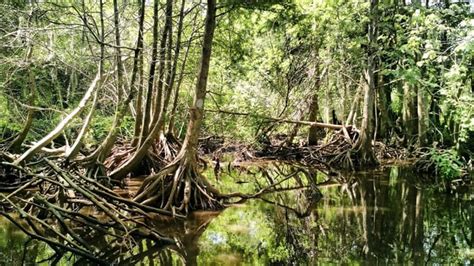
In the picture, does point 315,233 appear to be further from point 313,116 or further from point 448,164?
point 313,116

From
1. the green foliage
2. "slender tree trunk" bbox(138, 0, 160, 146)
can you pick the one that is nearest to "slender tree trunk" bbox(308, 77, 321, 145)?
the green foliage

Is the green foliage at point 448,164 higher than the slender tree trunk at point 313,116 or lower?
lower

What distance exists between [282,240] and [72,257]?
2.61 m

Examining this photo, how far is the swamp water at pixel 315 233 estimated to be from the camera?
579 cm

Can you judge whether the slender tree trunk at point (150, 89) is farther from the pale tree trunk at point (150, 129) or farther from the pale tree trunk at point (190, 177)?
the pale tree trunk at point (190, 177)

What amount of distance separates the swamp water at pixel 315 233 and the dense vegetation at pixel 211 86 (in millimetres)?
614

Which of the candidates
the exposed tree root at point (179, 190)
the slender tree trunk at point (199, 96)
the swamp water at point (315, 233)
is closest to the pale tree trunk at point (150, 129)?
the slender tree trunk at point (199, 96)

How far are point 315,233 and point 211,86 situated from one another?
1164 centimetres

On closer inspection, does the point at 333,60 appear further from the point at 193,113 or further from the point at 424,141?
the point at 193,113

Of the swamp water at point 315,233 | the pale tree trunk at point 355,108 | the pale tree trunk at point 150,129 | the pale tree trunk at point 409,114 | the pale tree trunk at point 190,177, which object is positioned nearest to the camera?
the swamp water at point 315,233

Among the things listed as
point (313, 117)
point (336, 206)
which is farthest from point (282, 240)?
point (313, 117)

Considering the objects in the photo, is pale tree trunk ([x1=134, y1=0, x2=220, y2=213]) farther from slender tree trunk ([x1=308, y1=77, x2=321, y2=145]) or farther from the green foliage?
slender tree trunk ([x1=308, y1=77, x2=321, y2=145])

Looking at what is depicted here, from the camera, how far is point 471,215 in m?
8.13

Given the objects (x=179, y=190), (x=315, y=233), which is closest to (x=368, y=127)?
(x=179, y=190)
